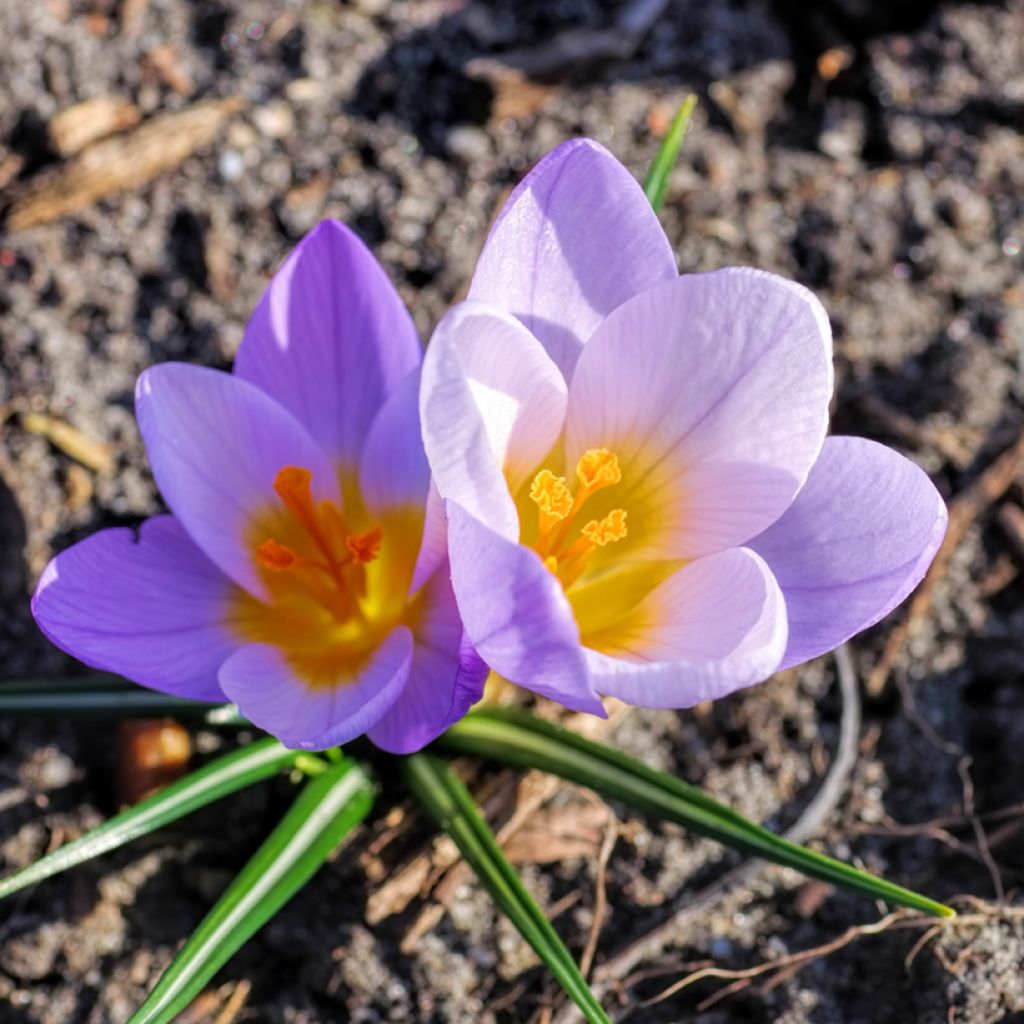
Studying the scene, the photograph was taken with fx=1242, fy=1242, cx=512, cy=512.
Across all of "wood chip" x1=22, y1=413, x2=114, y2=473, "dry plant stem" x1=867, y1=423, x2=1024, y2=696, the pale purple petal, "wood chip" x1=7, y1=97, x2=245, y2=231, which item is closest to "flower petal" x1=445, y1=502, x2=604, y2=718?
the pale purple petal

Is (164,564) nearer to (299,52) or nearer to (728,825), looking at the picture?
(728,825)

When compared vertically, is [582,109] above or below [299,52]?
below

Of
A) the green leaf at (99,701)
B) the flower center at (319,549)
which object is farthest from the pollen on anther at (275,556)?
the green leaf at (99,701)

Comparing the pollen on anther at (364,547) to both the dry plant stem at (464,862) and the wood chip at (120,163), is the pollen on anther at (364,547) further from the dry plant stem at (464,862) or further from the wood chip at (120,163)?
the wood chip at (120,163)

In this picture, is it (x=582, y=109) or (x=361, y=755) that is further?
(x=582, y=109)

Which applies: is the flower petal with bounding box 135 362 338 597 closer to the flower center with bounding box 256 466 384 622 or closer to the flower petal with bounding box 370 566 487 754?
the flower center with bounding box 256 466 384 622

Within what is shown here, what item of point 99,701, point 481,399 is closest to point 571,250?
point 481,399

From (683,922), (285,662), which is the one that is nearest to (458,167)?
(285,662)

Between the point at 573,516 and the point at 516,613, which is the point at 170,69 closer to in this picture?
the point at 573,516
